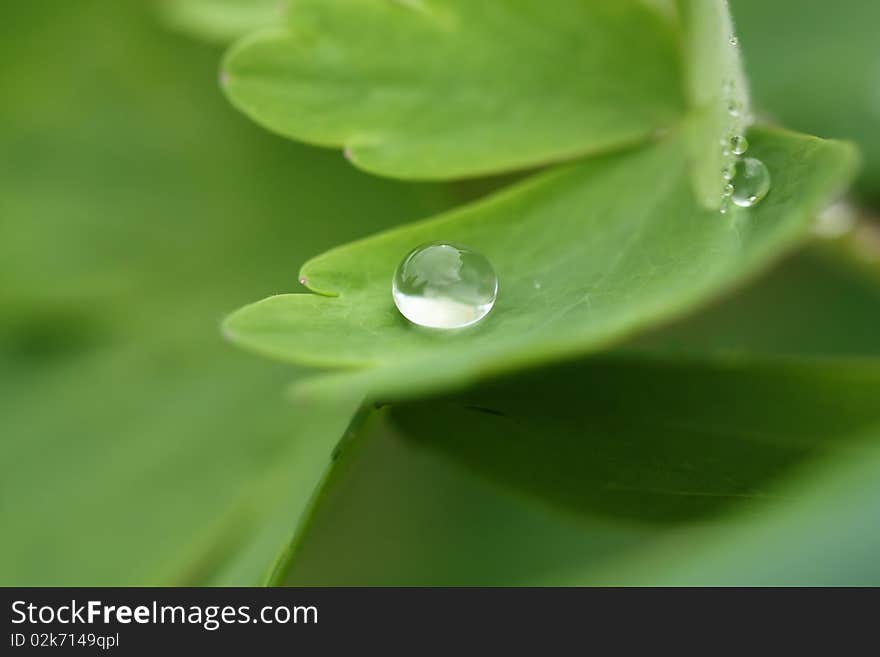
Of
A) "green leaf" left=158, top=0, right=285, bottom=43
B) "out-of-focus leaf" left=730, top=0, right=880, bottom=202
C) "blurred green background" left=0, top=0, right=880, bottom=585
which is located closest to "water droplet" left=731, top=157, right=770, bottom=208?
"blurred green background" left=0, top=0, right=880, bottom=585

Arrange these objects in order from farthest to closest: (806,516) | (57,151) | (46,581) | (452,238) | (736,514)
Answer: (57,151), (46,581), (452,238), (736,514), (806,516)

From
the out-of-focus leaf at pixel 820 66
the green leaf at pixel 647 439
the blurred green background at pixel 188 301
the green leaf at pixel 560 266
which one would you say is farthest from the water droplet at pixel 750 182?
the out-of-focus leaf at pixel 820 66

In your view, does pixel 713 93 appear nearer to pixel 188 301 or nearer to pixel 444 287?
pixel 444 287

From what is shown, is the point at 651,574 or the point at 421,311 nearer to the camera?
the point at 651,574

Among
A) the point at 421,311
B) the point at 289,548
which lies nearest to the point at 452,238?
the point at 421,311

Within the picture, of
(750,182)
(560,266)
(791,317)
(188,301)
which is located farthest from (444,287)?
(791,317)

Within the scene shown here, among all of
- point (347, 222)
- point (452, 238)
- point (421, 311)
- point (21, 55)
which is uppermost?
point (21, 55)

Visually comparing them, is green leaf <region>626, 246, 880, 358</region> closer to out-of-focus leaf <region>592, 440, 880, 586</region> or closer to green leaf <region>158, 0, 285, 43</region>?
green leaf <region>158, 0, 285, 43</region>
